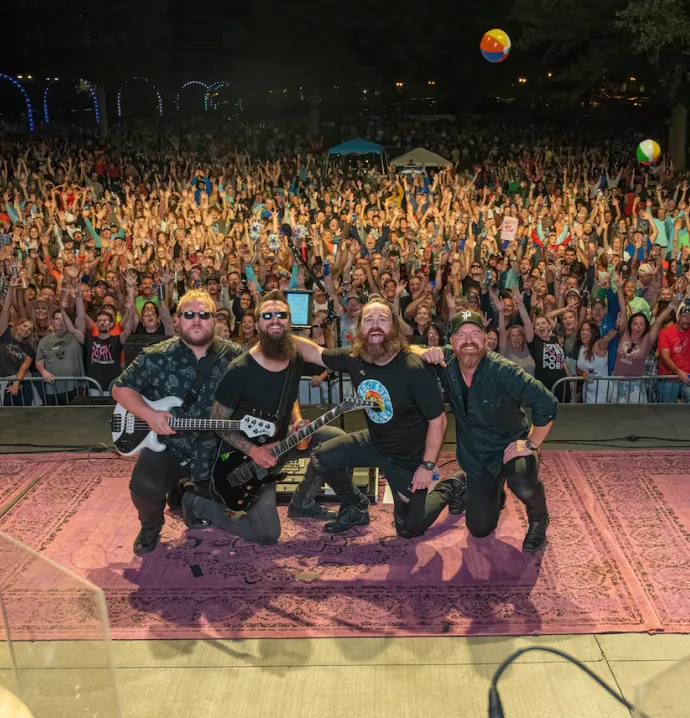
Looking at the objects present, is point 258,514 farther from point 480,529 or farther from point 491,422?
point 491,422

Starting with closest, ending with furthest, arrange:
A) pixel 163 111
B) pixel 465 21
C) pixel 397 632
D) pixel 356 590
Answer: pixel 397 632
pixel 356 590
pixel 465 21
pixel 163 111

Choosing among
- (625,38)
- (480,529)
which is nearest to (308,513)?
(480,529)

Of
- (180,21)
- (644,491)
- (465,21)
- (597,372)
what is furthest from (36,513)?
(180,21)

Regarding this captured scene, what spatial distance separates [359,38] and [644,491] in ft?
113

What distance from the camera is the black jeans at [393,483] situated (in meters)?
5.45

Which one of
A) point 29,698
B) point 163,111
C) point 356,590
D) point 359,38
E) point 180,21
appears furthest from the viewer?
point 180,21

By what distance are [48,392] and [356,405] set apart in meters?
4.39

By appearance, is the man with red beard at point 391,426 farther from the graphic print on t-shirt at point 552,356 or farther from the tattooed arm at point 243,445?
the graphic print on t-shirt at point 552,356

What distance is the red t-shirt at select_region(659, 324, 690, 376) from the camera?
7621 millimetres

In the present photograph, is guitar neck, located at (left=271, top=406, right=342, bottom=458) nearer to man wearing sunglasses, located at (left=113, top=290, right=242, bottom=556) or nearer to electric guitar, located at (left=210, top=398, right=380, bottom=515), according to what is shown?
electric guitar, located at (left=210, top=398, right=380, bottom=515)

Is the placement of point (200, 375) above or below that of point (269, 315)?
below

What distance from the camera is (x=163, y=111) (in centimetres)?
4447

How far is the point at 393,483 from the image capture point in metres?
5.46

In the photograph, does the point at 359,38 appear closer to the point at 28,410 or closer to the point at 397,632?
the point at 28,410
